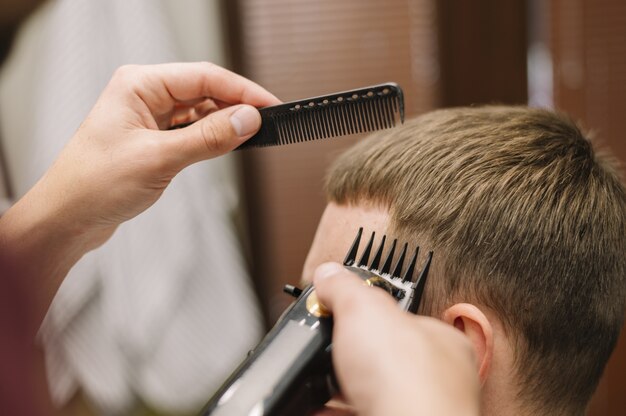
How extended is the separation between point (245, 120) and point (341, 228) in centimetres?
17

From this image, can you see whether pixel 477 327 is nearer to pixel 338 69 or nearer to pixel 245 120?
pixel 245 120

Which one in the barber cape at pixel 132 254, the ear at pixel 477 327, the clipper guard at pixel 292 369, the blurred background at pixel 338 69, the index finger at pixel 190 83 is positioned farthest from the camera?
the blurred background at pixel 338 69

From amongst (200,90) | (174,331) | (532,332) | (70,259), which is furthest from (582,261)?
(174,331)

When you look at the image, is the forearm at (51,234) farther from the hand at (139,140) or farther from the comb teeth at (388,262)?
the comb teeth at (388,262)

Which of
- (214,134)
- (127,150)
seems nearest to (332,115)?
(214,134)

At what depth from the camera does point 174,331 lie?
1.13 m

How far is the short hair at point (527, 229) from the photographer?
0.58 m

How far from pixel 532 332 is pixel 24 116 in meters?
0.96

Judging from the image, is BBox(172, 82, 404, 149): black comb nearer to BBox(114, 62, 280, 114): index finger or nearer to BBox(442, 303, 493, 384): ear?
BBox(114, 62, 280, 114): index finger

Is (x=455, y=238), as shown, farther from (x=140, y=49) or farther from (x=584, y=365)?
(x=140, y=49)

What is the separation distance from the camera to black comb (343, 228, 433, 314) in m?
0.51

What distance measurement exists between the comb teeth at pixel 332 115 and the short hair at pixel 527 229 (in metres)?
0.09

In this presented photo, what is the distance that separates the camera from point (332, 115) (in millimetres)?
599

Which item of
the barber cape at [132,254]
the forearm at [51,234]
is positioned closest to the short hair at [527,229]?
the forearm at [51,234]
